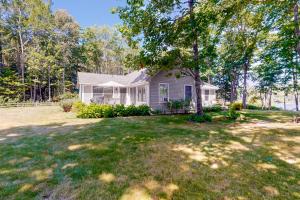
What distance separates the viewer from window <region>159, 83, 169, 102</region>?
52.2 ft

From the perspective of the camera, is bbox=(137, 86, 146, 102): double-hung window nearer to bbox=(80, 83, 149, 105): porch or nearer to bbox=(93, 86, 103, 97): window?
bbox=(80, 83, 149, 105): porch

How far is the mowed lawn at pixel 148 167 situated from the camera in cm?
315

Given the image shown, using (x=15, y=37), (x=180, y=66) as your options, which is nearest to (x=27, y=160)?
(x=180, y=66)

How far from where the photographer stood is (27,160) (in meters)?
4.52

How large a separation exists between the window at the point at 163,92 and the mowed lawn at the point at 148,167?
9.27 meters

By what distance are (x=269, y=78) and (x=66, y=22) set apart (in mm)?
36739

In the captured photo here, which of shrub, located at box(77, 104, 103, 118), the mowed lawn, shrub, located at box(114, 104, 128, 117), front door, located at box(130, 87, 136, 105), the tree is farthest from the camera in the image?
front door, located at box(130, 87, 136, 105)

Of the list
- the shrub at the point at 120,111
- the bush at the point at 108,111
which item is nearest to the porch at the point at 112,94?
the bush at the point at 108,111

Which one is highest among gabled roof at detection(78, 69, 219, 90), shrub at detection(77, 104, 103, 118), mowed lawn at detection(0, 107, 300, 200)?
gabled roof at detection(78, 69, 219, 90)

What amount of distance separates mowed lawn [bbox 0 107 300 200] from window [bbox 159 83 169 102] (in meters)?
9.27

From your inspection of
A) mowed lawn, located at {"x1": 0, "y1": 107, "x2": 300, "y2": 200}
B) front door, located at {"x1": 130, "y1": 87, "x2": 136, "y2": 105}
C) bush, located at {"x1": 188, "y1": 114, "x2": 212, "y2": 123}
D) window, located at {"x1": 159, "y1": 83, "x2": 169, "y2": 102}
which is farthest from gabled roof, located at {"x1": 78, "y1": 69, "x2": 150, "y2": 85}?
mowed lawn, located at {"x1": 0, "y1": 107, "x2": 300, "y2": 200}

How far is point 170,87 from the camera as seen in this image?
53.4ft

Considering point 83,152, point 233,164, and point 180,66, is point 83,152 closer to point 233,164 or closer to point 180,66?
point 233,164

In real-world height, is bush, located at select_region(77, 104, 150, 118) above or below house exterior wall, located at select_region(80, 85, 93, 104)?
below
